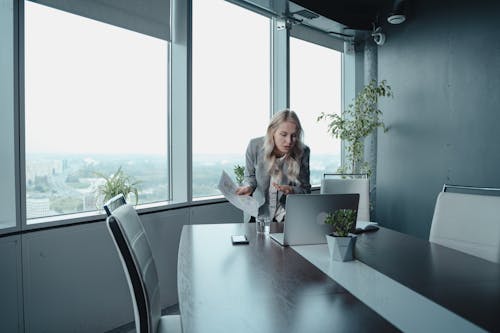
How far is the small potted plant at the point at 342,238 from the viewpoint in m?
1.70

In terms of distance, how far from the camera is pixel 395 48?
4953 mm

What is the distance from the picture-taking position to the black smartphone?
200cm

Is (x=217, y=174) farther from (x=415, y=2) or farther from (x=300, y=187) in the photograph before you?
(x=415, y=2)

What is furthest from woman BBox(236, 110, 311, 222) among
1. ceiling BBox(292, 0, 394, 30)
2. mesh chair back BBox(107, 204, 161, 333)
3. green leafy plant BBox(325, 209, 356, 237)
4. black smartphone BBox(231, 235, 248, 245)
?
ceiling BBox(292, 0, 394, 30)

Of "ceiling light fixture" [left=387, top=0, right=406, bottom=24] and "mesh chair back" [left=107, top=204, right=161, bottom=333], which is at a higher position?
"ceiling light fixture" [left=387, top=0, right=406, bottom=24]

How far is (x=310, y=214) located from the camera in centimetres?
194

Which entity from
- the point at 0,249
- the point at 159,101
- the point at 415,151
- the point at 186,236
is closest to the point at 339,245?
the point at 186,236

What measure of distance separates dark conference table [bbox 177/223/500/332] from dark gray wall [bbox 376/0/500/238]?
2564mm

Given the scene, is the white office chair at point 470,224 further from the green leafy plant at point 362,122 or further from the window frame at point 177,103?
the green leafy plant at point 362,122

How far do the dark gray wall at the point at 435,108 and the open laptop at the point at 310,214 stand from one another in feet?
8.99

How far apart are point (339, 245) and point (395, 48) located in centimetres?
412

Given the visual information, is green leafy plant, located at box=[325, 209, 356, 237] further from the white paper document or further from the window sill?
the window sill

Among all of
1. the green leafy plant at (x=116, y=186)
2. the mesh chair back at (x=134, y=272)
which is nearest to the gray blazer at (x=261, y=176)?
the green leafy plant at (x=116, y=186)

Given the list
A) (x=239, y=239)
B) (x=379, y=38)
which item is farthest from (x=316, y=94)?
(x=239, y=239)
